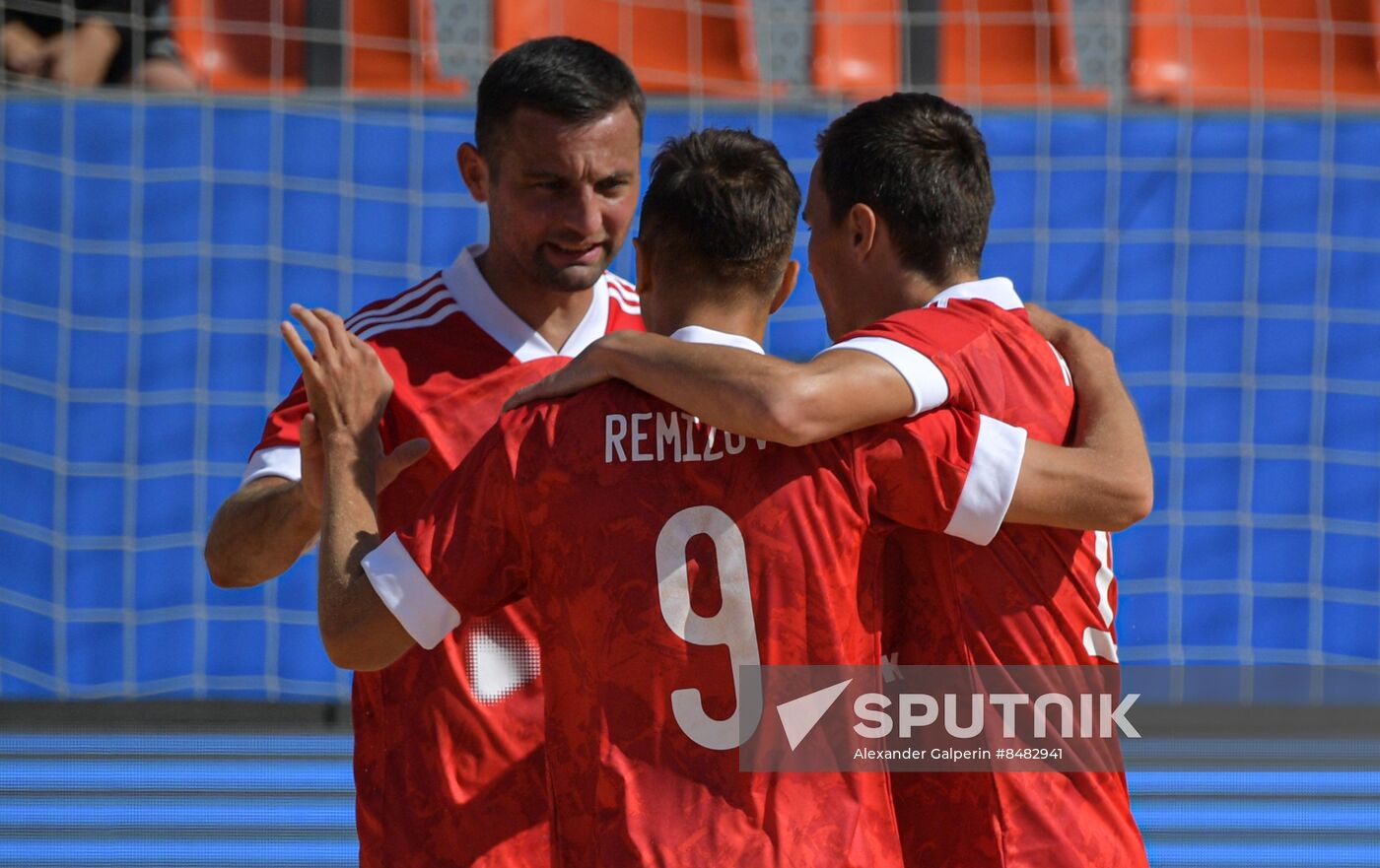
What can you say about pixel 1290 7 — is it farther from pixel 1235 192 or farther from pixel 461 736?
pixel 461 736

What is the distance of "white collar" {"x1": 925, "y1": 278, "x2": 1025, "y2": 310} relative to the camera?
2016 mm

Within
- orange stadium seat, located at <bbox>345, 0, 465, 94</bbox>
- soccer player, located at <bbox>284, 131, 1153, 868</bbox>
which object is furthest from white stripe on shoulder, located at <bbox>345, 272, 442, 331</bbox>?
orange stadium seat, located at <bbox>345, 0, 465, 94</bbox>

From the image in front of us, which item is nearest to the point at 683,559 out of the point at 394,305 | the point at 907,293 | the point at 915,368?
the point at 915,368

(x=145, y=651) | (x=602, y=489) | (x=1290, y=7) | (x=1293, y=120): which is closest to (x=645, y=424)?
(x=602, y=489)

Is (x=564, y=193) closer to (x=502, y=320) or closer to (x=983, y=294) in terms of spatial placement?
(x=502, y=320)

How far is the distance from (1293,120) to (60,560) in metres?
4.45

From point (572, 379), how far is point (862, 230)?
0.45 m

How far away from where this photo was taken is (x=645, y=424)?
1.78 metres

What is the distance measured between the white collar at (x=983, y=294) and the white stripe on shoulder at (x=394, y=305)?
2.75ft

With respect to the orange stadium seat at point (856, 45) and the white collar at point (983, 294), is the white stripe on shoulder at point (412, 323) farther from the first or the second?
the orange stadium seat at point (856, 45)

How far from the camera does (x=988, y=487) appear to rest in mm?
1816

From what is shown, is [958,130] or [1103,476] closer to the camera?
[1103,476]

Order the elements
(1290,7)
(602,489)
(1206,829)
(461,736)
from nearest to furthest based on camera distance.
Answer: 1. (602,489)
2. (461,736)
3. (1206,829)
4. (1290,7)

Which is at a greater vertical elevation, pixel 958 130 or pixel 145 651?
pixel 958 130
